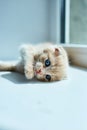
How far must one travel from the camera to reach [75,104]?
44 cm

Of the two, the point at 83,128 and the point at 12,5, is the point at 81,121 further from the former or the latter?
the point at 12,5

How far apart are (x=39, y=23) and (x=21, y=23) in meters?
0.09

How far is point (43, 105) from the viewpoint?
17.0 inches

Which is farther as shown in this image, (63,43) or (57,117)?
(63,43)

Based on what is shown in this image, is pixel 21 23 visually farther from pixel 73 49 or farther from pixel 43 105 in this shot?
pixel 43 105

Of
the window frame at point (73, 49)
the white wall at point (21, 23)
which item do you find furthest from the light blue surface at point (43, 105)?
the white wall at point (21, 23)

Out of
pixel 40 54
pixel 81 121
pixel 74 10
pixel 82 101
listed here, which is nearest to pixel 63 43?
pixel 74 10

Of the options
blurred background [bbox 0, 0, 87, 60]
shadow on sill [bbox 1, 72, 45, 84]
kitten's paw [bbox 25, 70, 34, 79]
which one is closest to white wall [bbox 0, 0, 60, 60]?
blurred background [bbox 0, 0, 87, 60]

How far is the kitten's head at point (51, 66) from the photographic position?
25.4 inches

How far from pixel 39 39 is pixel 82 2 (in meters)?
0.27

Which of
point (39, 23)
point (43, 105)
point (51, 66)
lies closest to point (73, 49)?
point (39, 23)

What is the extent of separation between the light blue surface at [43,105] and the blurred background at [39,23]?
418mm

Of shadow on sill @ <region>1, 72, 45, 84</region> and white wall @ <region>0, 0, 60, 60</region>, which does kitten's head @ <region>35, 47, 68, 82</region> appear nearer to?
shadow on sill @ <region>1, 72, 45, 84</region>

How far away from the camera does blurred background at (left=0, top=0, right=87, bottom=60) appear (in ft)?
3.41
